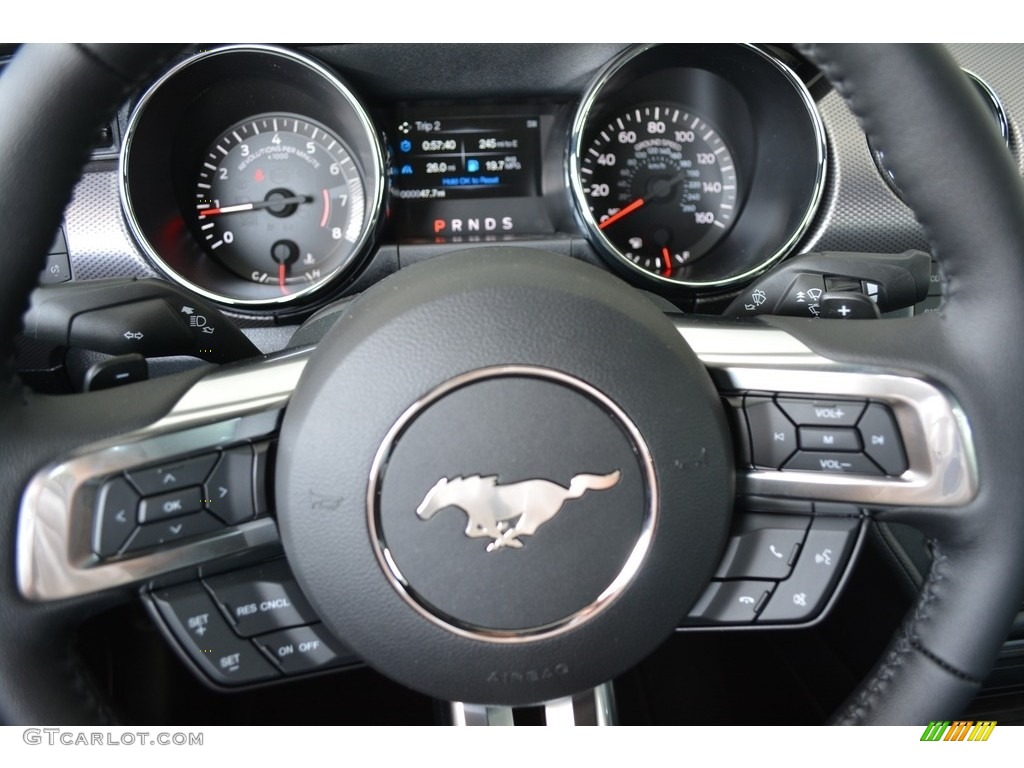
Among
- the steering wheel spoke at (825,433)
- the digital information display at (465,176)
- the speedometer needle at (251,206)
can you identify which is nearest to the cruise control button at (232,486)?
the steering wheel spoke at (825,433)

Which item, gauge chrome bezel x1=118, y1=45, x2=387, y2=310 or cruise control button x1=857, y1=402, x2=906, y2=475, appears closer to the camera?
cruise control button x1=857, y1=402, x2=906, y2=475

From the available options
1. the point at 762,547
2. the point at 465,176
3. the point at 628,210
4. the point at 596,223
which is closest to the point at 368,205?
the point at 465,176

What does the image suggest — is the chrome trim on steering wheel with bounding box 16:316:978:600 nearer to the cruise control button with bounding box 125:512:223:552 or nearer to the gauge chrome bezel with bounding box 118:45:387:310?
the cruise control button with bounding box 125:512:223:552

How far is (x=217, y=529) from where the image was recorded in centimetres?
78

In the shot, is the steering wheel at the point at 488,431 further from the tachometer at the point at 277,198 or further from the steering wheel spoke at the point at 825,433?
the tachometer at the point at 277,198

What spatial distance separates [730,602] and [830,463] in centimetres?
16

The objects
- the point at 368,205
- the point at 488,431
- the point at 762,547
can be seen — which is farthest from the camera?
the point at 368,205

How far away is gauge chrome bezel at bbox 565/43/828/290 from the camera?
1825 millimetres

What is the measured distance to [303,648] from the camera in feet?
2.70

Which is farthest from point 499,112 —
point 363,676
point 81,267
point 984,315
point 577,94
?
point 984,315

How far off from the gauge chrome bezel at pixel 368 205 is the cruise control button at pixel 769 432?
116 centimetres

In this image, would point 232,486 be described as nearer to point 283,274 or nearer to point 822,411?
point 822,411

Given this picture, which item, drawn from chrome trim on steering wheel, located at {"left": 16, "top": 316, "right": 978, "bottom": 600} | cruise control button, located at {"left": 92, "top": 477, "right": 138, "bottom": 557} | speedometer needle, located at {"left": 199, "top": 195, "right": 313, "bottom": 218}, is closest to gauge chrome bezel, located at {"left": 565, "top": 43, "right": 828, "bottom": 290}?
speedometer needle, located at {"left": 199, "top": 195, "right": 313, "bottom": 218}

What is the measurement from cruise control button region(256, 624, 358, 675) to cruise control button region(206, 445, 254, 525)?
12 cm
